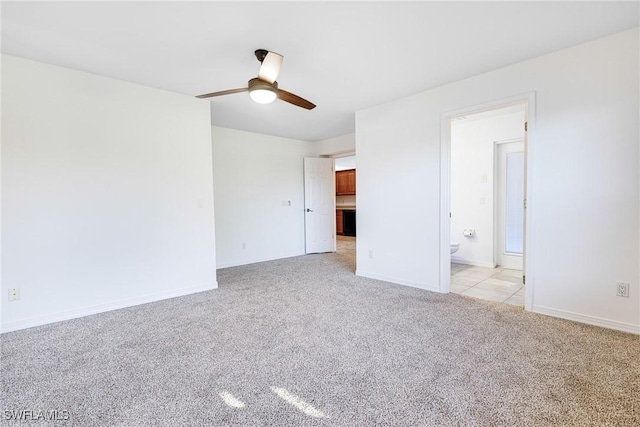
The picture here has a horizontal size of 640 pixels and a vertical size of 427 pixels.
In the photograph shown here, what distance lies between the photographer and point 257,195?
17.5 ft

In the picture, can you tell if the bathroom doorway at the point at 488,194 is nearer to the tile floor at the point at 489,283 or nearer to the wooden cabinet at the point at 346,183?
the tile floor at the point at 489,283

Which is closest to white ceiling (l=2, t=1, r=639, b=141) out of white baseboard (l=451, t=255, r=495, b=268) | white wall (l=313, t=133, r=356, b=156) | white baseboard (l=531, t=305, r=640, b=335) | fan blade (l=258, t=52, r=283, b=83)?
fan blade (l=258, t=52, r=283, b=83)

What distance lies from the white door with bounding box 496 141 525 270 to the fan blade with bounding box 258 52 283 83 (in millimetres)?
3888

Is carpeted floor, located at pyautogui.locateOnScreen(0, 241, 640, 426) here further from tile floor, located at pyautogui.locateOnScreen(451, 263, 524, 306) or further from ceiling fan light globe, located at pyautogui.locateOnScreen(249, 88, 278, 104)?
ceiling fan light globe, located at pyautogui.locateOnScreen(249, 88, 278, 104)

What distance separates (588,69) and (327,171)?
4.34 meters

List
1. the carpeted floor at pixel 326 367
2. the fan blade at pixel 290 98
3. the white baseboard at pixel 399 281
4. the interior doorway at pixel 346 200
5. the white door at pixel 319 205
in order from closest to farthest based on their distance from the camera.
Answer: the carpeted floor at pixel 326 367 < the fan blade at pixel 290 98 < the white baseboard at pixel 399 281 < the white door at pixel 319 205 < the interior doorway at pixel 346 200

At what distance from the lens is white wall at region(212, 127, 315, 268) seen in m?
4.89

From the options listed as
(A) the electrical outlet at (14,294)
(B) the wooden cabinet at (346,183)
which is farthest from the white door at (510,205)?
(A) the electrical outlet at (14,294)

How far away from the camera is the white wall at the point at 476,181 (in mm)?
4445

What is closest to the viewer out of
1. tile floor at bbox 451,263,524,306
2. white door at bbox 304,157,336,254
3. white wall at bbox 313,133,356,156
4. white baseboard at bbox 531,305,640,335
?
white baseboard at bbox 531,305,640,335

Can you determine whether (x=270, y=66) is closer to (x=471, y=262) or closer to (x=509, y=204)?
(x=509, y=204)

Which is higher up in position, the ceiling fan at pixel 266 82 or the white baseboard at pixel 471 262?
the ceiling fan at pixel 266 82

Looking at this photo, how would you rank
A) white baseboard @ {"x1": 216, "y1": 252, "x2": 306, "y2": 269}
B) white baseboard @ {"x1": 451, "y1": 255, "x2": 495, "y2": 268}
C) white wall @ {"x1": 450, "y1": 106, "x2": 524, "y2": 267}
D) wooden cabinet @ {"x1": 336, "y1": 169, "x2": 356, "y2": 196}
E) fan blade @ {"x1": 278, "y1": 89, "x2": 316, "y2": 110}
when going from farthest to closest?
wooden cabinet @ {"x1": 336, "y1": 169, "x2": 356, "y2": 196} → white baseboard @ {"x1": 216, "y1": 252, "x2": 306, "y2": 269} → white baseboard @ {"x1": 451, "y1": 255, "x2": 495, "y2": 268} → white wall @ {"x1": 450, "y1": 106, "x2": 524, "y2": 267} → fan blade @ {"x1": 278, "y1": 89, "x2": 316, "y2": 110}

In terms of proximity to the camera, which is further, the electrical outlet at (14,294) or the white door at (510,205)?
the white door at (510,205)
